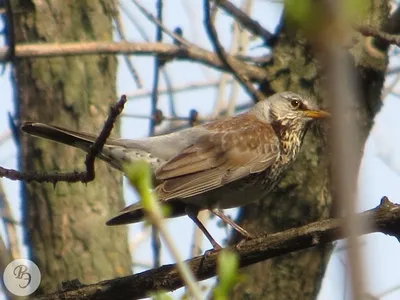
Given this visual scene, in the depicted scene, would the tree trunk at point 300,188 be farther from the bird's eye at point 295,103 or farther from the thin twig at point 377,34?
the thin twig at point 377,34

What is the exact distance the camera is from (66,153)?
242 inches

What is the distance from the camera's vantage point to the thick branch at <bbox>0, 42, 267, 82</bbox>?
4.93m

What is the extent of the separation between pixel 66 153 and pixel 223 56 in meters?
1.61

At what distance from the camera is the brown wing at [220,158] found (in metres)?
5.02

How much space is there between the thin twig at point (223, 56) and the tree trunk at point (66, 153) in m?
1.32

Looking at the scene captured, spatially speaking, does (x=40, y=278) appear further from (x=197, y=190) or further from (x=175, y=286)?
(x=175, y=286)

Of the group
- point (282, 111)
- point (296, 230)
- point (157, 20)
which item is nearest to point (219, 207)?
point (282, 111)

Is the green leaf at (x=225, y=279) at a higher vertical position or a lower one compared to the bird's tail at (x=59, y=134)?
lower

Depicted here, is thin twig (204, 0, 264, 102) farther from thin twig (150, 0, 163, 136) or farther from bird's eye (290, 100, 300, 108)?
thin twig (150, 0, 163, 136)

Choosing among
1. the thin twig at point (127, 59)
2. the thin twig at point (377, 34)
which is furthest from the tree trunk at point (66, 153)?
the thin twig at point (377, 34)

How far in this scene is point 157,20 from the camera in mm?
5492

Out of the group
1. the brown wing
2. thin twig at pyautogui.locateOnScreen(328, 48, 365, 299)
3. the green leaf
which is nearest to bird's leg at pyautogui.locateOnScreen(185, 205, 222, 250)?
the brown wing

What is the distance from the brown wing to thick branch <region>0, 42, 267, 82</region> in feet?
1.29

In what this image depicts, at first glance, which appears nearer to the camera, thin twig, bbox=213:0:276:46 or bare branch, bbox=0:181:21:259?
bare branch, bbox=0:181:21:259
